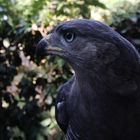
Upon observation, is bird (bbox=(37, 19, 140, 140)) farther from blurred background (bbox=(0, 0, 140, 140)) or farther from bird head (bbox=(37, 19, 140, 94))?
blurred background (bbox=(0, 0, 140, 140))

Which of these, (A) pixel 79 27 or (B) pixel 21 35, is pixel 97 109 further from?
(B) pixel 21 35

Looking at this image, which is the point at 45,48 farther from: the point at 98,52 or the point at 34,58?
the point at 34,58

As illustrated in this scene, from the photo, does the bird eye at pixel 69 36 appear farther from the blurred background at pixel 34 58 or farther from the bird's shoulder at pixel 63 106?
the blurred background at pixel 34 58

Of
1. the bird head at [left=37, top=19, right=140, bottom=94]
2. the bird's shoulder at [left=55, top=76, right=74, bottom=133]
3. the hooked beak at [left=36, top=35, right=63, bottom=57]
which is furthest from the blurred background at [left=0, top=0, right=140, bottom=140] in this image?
the bird head at [left=37, top=19, right=140, bottom=94]

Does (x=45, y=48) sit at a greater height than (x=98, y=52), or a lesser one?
greater

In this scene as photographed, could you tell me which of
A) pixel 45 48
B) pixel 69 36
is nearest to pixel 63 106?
pixel 45 48

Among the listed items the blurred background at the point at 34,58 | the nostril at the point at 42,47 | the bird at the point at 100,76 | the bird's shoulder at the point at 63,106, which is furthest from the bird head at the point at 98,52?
the blurred background at the point at 34,58

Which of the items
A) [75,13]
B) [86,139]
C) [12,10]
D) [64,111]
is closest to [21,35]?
Result: [12,10]
